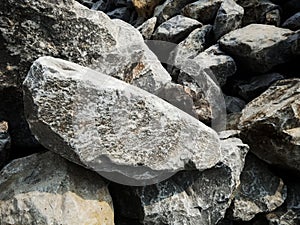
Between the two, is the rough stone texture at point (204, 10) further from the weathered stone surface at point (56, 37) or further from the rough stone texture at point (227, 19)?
the weathered stone surface at point (56, 37)

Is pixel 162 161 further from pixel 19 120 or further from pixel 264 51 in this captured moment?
pixel 264 51

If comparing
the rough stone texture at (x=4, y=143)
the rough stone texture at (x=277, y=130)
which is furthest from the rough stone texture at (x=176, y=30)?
the rough stone texture at (x=4, y=143)

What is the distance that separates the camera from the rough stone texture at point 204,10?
6981 mm

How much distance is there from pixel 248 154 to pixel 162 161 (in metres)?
1.64

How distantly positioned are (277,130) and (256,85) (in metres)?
1.48

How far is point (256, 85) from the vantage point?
5.75 metres

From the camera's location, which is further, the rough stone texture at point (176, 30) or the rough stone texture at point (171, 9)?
the rough stone texture at point (171, 9)

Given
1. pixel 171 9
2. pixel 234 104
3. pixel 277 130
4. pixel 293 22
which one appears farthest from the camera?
pixel 171 9

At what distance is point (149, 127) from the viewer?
12.1ft

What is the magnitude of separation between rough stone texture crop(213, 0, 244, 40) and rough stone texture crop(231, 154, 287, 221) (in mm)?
2651

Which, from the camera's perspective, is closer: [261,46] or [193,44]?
[261,46]

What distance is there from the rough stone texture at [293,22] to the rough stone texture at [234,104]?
1728 millimetres

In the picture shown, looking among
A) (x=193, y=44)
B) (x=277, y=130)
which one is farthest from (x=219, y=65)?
(x=277, y=130)

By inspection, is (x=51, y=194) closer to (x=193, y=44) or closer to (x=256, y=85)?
(x=256, y=85)
